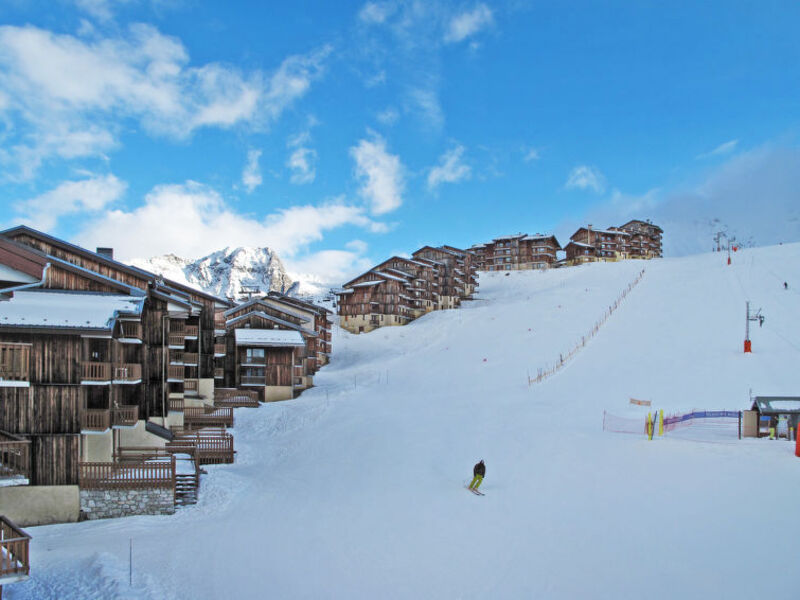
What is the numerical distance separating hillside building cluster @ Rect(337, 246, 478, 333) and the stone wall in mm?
62279

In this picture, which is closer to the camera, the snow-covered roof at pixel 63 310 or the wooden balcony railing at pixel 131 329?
the snow-covered roof at pixel 63 310

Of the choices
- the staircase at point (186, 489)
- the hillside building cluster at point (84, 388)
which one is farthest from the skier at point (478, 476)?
the hillside building cluster at point (84, 388)

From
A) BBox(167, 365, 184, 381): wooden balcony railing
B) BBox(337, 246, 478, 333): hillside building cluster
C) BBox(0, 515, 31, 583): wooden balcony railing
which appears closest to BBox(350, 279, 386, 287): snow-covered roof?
BBox(337, 246, 478, 333): hillside building cluster

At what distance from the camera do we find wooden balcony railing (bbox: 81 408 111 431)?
21000mm

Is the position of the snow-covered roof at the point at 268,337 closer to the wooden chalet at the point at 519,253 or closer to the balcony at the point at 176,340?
the balcony at the point at 176,340

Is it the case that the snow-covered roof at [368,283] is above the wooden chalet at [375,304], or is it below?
above

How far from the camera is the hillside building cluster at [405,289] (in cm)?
8344

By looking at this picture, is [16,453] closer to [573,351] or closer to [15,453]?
[15,453]

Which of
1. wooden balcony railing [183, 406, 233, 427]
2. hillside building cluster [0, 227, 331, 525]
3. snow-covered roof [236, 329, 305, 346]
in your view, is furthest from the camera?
snow-covered roof [236, 329, 305, 346]

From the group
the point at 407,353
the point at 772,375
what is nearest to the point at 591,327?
the point at 407,353

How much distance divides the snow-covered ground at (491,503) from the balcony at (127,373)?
5.07 meters

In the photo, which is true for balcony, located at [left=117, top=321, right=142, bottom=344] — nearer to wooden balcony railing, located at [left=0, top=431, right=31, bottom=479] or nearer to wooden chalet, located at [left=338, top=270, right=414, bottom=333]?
wooden balcony railing, located at [left=0, top=431, right=31, bottom=479]

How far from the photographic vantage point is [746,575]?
14133mm

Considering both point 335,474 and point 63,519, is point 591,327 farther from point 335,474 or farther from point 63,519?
point 63,519
